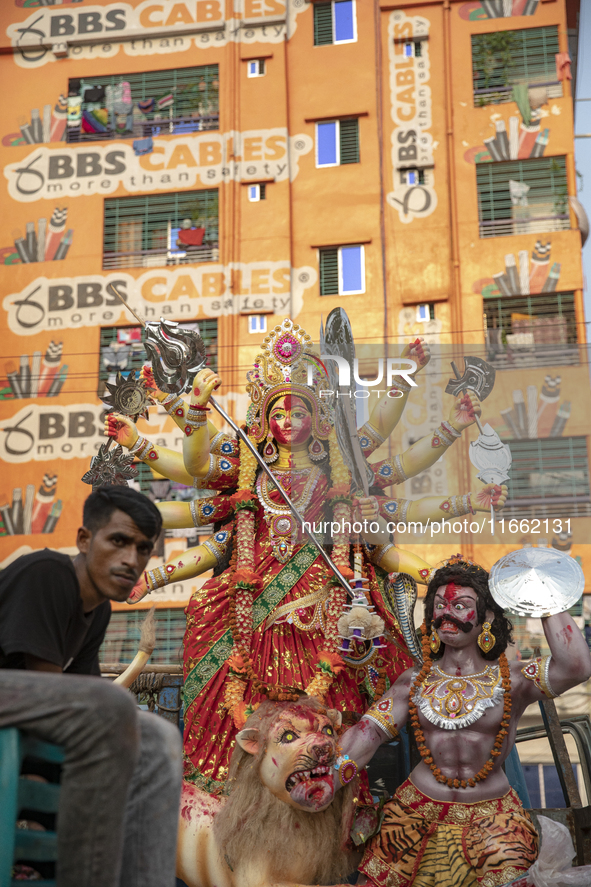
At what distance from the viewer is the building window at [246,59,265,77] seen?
1361cm

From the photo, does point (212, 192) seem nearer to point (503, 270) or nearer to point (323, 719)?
point (503, 270)

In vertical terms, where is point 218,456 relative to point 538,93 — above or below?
below

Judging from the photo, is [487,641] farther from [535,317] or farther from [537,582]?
[535,317]

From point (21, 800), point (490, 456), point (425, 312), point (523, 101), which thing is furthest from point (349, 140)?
point (21, 800)

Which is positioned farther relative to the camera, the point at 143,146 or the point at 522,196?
the point at 143,146

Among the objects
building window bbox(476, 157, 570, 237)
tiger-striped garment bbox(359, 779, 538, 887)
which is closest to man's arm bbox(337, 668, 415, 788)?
tiger-striped garment bbox(359, 779, 538, 887)

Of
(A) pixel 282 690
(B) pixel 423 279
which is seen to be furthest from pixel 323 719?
(B) pixel 423 279

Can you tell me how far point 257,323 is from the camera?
13.1m

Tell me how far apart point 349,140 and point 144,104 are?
2828 millimetres

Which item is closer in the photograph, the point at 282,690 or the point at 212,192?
the point at 282,690

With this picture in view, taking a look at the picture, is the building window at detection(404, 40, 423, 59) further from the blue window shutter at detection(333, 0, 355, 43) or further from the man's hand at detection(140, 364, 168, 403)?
the man's hand at detection(140, 364, 168, 403)

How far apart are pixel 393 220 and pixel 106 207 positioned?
151 inches

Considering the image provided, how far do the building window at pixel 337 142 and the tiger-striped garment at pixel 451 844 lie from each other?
9983mm

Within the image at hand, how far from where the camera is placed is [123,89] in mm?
13969
